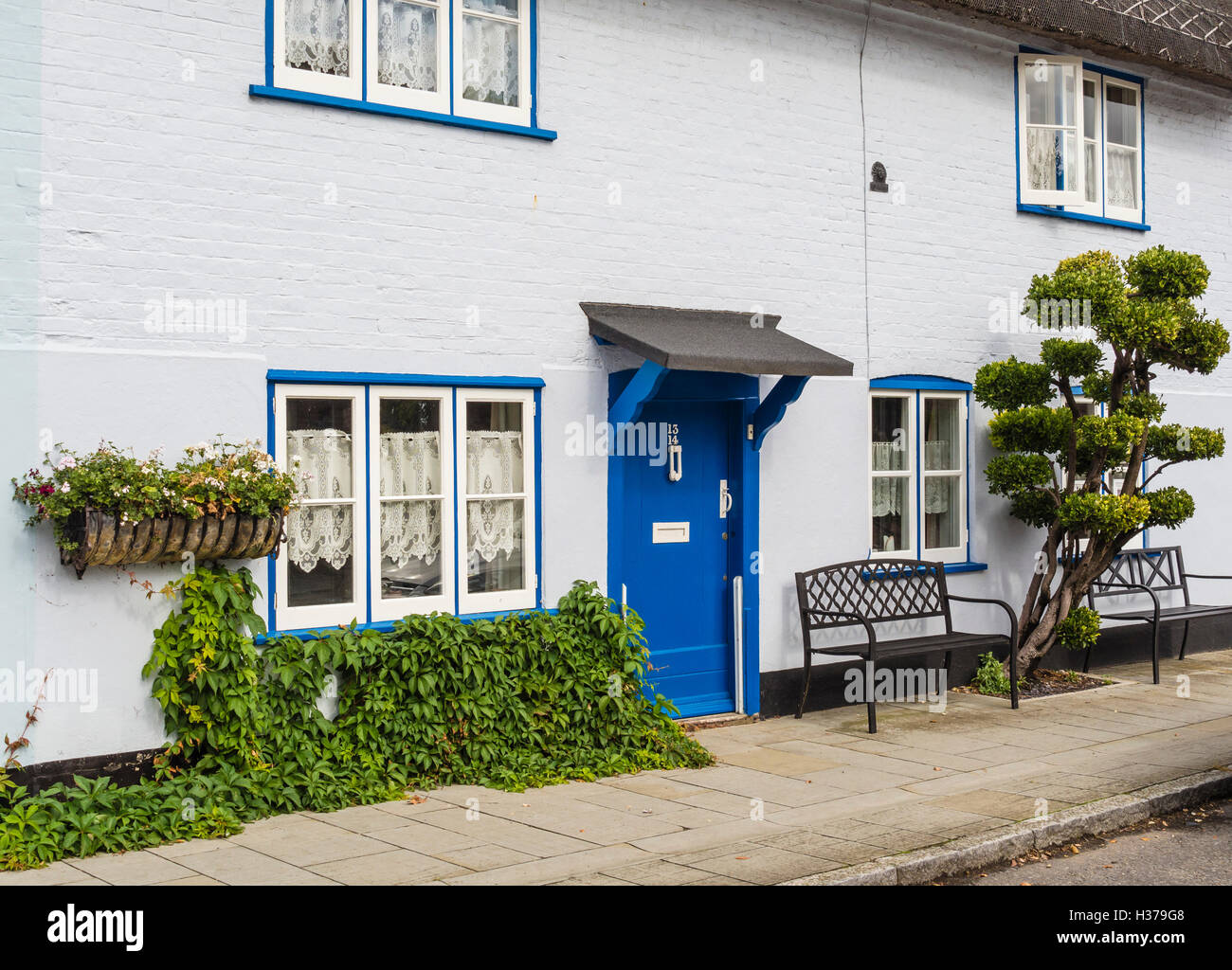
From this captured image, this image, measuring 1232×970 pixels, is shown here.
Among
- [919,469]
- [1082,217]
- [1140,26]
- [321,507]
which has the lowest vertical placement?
[321,507]

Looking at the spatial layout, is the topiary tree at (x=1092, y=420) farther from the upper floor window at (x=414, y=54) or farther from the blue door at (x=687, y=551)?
the upper floor window at (x=414, y=54)

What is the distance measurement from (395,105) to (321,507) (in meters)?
2.50

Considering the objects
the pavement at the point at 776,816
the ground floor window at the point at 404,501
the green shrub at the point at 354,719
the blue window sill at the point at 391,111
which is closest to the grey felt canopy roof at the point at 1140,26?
the blue window sill at the point at 391,111

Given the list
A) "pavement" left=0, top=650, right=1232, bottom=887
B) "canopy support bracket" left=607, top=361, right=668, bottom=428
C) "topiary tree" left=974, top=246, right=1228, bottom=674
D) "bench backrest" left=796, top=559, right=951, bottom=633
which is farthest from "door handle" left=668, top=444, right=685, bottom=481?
"topiary tree" left=974, top=246, right=1228, bottom=674

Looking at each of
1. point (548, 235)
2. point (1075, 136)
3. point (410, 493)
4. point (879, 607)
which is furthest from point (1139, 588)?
point (410, 493)

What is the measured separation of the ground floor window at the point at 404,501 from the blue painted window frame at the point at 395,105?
165 centimetres

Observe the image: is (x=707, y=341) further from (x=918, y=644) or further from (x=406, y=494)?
(x=918, y=644)

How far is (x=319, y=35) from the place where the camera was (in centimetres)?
798

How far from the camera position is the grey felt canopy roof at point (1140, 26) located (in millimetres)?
10953

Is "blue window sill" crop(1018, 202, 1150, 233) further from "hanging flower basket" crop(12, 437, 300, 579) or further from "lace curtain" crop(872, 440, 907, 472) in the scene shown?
"hanging flower basket" crop(12, 437, 300, 579)

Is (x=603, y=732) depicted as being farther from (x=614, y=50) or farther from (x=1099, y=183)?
(x=1099, y=183)

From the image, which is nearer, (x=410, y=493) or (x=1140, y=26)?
(x=410, y=493)

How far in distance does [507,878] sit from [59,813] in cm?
226
